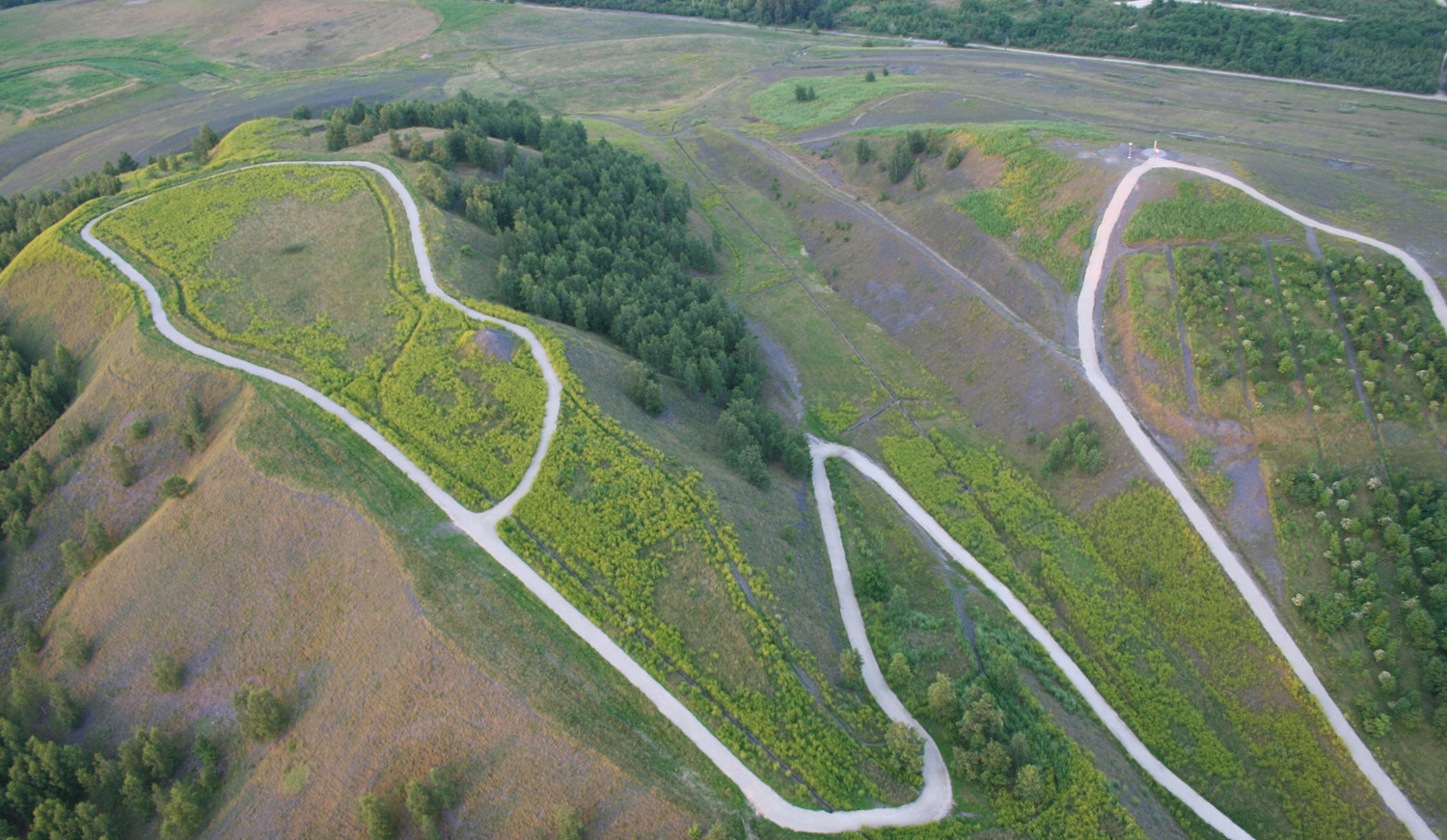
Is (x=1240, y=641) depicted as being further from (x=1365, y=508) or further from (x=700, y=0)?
(x=700, y=0)

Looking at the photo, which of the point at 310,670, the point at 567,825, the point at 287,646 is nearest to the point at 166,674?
the point at 287,646

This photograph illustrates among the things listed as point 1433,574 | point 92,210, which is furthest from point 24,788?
point 1433,574

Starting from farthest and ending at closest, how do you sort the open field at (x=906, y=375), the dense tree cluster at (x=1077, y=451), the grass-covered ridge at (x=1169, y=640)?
the dense tree cluster at (x=1077, y=451)
the open field at (x=906, y=375)
the grass-covered ridge at (x=1169, y=640)

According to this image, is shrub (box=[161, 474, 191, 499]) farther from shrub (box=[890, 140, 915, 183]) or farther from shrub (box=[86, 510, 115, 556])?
shrub (box=[890, 140, 915, 183])

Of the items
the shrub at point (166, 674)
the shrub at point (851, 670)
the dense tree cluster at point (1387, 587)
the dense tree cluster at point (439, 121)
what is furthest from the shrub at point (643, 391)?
the dense tree cluster at point (1387, 587)

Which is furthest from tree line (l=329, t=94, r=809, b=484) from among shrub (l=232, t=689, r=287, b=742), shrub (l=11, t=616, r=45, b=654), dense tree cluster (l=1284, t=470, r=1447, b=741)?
shrub (l=11, t=616, r=45, b=654)

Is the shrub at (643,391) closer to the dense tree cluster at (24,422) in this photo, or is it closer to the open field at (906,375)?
the open field at (906,375)

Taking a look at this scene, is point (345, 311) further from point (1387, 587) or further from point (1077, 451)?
point (1387, 587)
